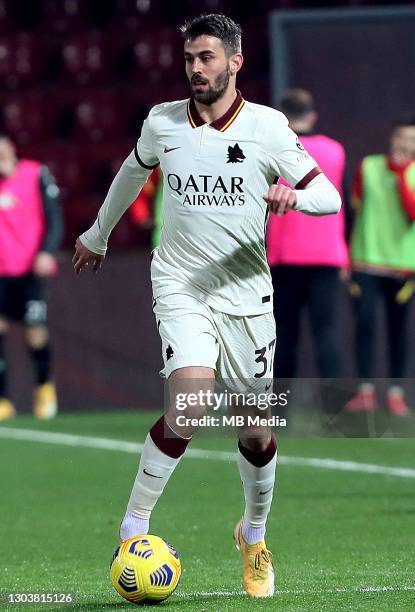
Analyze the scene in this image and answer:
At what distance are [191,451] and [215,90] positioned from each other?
4964 mm

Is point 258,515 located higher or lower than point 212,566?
higher

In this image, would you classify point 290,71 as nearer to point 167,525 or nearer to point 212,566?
point 167,525

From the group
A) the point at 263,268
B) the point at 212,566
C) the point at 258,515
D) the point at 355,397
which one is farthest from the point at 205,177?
the point at 355,397

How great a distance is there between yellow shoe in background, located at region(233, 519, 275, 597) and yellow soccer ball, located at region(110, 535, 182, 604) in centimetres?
27

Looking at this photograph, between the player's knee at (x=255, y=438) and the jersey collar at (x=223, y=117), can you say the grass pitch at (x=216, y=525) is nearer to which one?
the player's knee at (x=255, y=438)

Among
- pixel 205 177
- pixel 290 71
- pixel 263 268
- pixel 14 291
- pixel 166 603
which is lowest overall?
pixel 14 291

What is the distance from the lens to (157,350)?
43.4ft

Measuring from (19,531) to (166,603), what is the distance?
2.06 meters

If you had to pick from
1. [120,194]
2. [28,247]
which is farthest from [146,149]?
[28,247]

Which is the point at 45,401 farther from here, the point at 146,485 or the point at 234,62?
the point at 234,62

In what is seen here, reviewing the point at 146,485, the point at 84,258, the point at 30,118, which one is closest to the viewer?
the point at 146,485

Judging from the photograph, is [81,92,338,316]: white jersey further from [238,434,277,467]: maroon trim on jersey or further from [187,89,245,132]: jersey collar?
[238,434,277,467]: maroon trim on jersey

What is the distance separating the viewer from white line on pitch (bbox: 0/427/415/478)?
8.88 m

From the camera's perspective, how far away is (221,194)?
5336mm
